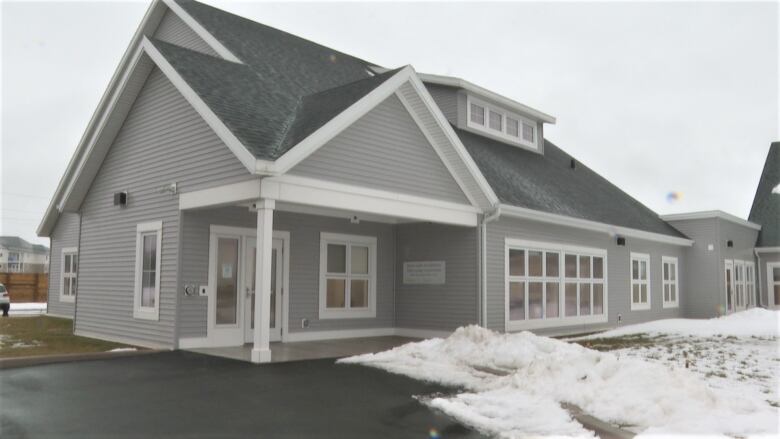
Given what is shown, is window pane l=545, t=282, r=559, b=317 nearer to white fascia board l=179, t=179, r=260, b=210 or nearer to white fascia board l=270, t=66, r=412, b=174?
white fascia board l=270, t=66, r=412, b=174

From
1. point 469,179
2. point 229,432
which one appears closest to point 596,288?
point 469,179

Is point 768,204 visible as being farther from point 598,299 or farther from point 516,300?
point 516,300

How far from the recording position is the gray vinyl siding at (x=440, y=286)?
48.1 ft

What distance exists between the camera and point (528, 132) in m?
22.5

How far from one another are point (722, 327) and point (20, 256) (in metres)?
83.0

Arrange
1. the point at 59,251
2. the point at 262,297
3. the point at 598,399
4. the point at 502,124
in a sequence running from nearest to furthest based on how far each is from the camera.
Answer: the point at 598,399 < the point at 262,297 < the point at 502,124 < the point at 59,251

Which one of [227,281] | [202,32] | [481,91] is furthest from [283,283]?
[481,91]

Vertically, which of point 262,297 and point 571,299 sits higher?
point 262,297

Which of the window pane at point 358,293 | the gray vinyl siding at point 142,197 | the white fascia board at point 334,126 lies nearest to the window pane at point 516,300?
the window pane at point 358,293

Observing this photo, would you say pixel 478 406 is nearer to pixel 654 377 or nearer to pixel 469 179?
pixel 654 377

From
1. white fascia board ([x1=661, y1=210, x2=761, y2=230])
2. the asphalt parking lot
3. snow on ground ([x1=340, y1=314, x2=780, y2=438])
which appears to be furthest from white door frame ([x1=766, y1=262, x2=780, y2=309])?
the asphalt parking lot

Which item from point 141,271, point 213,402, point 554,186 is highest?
point 554,186

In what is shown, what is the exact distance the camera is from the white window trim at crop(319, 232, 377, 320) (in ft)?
47.0

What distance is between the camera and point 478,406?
7055 mm
